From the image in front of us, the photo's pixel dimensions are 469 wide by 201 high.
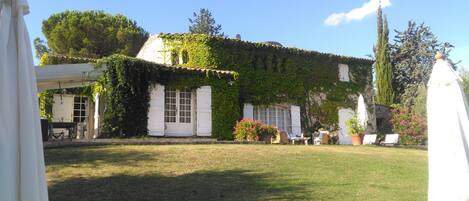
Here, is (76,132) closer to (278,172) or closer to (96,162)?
(96,162)

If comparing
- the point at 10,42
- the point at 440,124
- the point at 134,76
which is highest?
the point at 134,76

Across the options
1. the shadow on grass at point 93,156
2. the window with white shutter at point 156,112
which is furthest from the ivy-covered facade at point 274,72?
the shadow on grass at point 93,156

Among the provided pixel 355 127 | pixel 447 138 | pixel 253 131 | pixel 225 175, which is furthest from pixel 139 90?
pixel 447 138

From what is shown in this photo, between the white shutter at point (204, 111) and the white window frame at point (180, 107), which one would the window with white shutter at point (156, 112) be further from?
the white shutter at point (204, 111)

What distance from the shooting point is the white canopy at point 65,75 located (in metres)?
15.0

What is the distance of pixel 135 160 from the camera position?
10602mm

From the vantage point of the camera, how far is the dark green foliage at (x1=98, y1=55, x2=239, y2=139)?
16969 mm

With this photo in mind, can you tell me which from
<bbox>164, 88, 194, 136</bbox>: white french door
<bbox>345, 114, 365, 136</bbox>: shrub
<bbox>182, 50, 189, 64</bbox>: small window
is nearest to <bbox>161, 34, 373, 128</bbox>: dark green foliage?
<bbox>182, 50, 189, 64</bbox>: small window

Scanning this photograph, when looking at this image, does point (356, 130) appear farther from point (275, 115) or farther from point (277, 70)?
point (277, 70)

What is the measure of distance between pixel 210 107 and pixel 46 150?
333 inches

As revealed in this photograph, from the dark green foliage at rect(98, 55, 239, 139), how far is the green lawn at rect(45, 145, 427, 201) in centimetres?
461

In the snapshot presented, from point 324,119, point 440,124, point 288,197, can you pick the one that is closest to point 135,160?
point 288,197

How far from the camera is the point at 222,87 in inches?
789

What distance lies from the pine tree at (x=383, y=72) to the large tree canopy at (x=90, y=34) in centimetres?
1869
